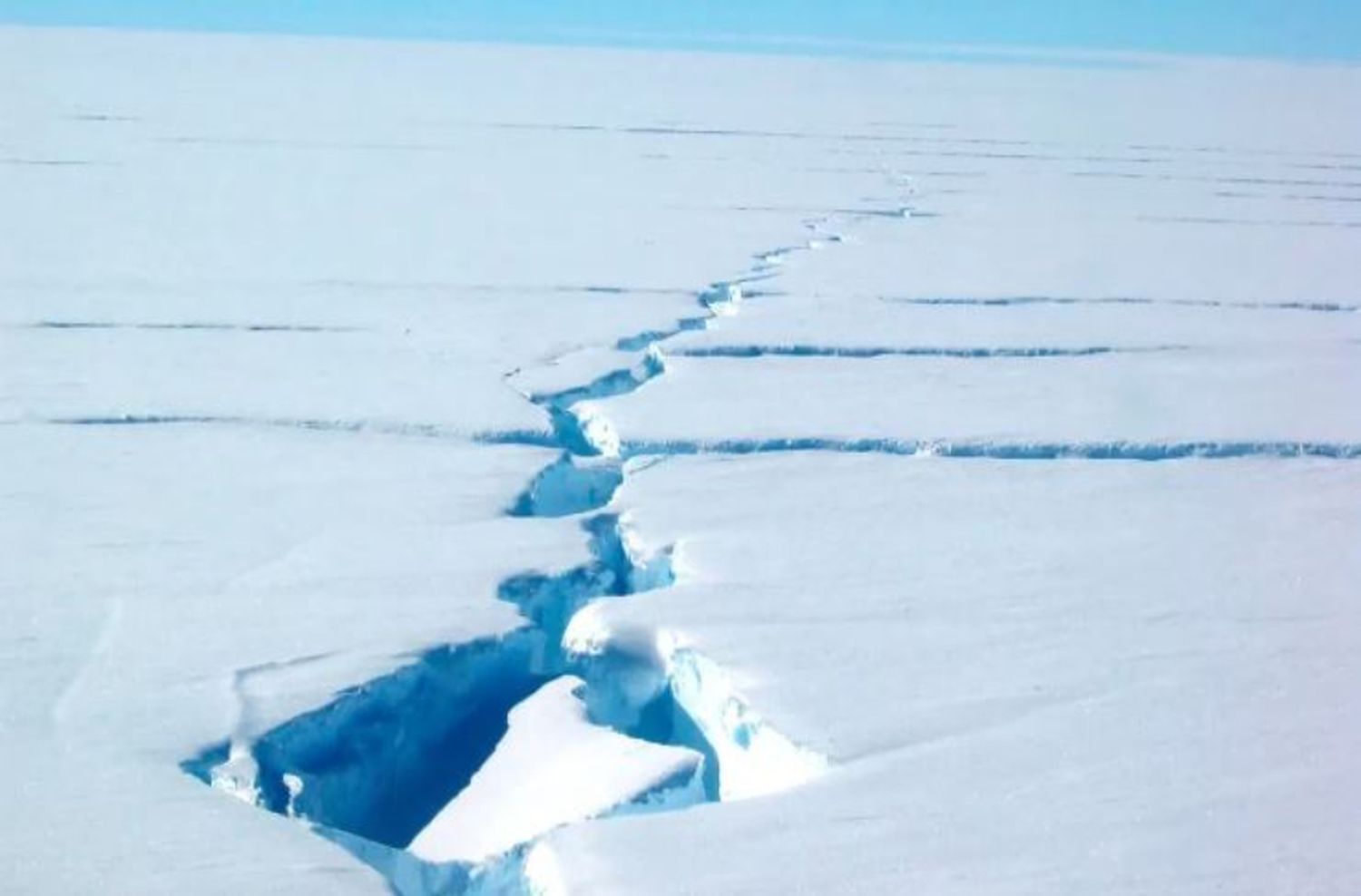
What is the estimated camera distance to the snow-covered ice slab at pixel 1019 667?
1.79 m

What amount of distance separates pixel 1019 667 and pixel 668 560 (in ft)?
2.18

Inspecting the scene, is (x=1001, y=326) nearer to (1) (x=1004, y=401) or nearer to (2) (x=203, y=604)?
(1) (x=1004, y=401)

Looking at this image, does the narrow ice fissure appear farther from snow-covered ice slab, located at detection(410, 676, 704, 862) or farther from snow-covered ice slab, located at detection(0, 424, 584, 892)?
snow-covered ice slab, located at detection(410, 676, 704, 862)

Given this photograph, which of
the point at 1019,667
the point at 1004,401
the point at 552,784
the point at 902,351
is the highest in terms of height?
the point at 902,351

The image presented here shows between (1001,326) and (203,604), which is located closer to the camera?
(203,604)

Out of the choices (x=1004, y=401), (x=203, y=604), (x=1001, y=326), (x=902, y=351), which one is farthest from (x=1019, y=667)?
(x=1001, y=326)

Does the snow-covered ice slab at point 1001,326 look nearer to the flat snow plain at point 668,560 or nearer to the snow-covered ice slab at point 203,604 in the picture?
the flat snow plain at point 668,560

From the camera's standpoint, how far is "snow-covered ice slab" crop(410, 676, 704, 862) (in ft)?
6.37

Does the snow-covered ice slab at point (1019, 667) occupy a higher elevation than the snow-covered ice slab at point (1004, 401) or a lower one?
lower

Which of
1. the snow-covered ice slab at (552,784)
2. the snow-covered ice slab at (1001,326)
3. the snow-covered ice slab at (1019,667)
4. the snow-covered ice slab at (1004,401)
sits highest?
the snow-covered ice slab at (1001,326)

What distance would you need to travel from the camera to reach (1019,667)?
2.30 m

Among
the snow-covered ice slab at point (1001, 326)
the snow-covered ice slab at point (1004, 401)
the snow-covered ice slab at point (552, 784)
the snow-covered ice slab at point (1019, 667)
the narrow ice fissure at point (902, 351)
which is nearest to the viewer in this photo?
the snow-covered ice slab at point (1019, 667)

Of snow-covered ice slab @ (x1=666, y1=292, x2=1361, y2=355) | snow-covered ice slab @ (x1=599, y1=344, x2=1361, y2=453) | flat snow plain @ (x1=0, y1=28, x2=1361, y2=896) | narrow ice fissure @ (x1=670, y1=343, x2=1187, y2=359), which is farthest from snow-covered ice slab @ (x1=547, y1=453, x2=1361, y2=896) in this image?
snow-covered ice slab @ (x1=666, y1=292, x2=1361, y2=355)

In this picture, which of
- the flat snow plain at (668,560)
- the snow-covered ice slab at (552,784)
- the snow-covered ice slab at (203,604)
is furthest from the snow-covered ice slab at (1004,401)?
the snow-covered ice slab at (552,784)
